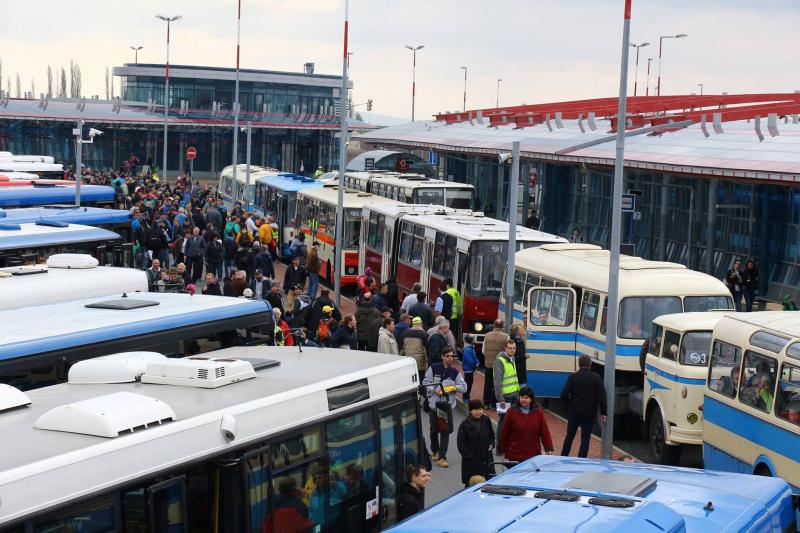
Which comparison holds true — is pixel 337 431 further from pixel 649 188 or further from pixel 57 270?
pixel 649 188

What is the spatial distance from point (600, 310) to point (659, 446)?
306cm

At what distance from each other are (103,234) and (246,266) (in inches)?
249

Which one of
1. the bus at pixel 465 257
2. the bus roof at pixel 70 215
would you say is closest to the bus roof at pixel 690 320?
the bus at pixel 465 257

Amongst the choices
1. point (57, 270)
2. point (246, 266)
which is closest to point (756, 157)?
point (246, 266)

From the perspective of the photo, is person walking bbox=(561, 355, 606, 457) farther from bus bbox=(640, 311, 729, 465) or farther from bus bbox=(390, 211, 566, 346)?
bus bbox=(390, 211, 566, 346)

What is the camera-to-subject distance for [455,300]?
24375 millimetres

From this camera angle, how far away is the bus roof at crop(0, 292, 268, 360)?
11.2 m

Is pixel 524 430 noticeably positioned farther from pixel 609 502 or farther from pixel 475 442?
pixel 609 502

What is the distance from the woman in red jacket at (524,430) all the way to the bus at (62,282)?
5.25m

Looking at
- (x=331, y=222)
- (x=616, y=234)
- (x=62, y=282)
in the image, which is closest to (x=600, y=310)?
(x=616, y=234)

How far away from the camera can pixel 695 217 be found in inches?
1458

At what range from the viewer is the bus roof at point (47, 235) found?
19922 mm

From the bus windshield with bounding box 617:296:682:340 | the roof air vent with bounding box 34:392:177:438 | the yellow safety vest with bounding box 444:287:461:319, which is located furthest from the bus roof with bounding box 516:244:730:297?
the roof air vent with bounding box 34:392:177:438

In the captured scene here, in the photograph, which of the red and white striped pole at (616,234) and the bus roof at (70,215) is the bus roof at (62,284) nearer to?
the red and white striped pole at (616,234)
